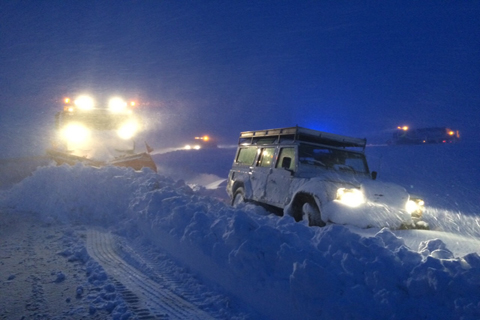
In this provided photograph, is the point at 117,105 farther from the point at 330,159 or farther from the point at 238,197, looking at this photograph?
the point at 330,159

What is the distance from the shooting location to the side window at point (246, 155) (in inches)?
348

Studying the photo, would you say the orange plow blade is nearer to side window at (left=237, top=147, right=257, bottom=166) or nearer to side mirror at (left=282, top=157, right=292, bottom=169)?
side window at (left=237, top=147, right=257, bottom=166)

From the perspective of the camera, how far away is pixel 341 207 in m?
5.21

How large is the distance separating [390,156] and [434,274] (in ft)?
74.5

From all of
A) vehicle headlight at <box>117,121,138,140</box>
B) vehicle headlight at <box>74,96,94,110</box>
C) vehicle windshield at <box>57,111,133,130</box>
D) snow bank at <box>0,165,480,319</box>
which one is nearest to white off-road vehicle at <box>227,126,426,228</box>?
snow bank at <box>0,165,480,319</box>

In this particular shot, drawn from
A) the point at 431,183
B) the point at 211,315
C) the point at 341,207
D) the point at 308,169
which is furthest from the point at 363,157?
the point at 431,183

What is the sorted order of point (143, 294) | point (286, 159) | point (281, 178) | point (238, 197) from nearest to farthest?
point (143, 294) < point (286, 159) < point (281, 178) < point (238, 197)

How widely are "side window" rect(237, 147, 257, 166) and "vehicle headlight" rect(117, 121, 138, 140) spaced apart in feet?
22.4

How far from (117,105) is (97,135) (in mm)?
1779

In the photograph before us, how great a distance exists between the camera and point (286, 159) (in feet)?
21.9

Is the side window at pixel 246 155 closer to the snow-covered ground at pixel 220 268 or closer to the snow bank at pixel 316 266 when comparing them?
the snow-covered ground at pixel 220 268

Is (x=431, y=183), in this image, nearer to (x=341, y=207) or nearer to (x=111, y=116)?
(x=341, y=207)

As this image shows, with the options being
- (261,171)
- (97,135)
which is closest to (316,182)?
(261,171)

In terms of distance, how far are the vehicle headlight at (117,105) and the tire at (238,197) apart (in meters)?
7.62
